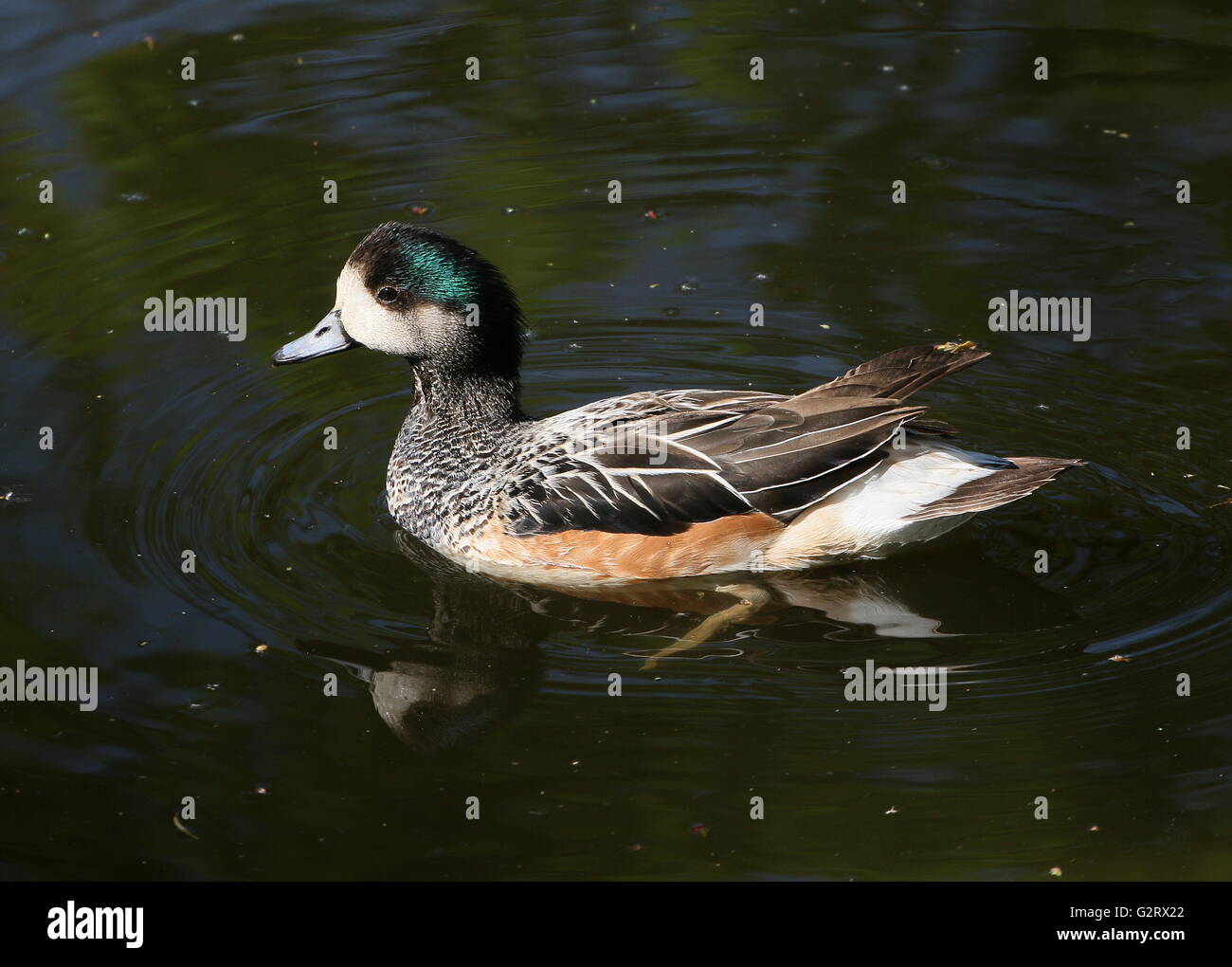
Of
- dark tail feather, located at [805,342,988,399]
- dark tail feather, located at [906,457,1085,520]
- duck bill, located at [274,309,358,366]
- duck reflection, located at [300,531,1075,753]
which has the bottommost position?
duck reflection, located at [300,531,1075,753]

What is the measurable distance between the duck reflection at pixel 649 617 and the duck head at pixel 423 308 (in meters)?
1.10

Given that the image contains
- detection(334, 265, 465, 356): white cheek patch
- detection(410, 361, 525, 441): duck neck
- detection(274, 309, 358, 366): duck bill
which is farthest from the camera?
detection(410, 361, 525, 441): duck neck

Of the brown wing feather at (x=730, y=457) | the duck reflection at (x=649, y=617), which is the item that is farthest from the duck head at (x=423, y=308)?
the duck reflection at (x=649, y=617)

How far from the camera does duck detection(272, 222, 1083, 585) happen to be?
8.13m

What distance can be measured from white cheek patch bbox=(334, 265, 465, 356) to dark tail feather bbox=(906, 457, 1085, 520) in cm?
275

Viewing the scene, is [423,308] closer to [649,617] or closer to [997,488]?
[649,617]

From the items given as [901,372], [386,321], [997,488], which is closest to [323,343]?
[386,321]

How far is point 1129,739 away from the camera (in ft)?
22.9

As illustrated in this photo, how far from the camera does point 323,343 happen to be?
8.76m

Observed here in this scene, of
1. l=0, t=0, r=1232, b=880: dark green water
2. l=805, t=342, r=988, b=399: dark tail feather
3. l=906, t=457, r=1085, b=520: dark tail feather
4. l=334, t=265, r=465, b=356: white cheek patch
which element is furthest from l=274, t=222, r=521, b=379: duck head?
l=906, t=457, r=1085, b=520: dark tail feather

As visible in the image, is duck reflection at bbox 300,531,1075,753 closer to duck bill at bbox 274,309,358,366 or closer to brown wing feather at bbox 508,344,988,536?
brown wing feather at bbox 508,344,988,536

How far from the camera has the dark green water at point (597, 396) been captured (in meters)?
6.67

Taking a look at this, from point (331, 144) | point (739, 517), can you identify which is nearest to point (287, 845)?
point (739, 517)

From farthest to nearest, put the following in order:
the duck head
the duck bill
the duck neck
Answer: the duck neck, the duck bill, the duck head
